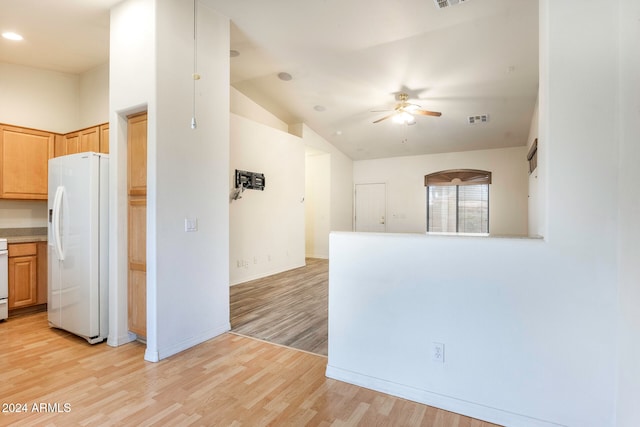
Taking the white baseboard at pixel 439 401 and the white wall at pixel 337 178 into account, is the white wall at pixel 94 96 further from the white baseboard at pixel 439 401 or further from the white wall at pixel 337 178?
the white baseboard at pixel 439 401

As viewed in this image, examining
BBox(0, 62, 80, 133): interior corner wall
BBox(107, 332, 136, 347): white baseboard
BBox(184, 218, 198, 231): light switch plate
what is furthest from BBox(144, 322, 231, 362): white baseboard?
BBox(0, 62, 80, 133): interior corner wall

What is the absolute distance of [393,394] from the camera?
2.07 meters

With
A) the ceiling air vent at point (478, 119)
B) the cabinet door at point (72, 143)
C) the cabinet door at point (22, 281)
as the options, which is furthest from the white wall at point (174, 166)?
the ceiling air vent at point (478, 119)

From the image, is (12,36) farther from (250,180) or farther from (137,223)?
(250,180)

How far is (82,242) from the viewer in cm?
288

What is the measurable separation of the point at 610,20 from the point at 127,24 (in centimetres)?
359

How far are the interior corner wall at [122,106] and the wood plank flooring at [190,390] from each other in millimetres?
463

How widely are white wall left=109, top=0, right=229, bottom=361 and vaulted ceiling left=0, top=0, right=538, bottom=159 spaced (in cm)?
50

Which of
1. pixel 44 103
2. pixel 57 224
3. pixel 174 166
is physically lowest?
pixel 57 224

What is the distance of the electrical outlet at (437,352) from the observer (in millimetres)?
1927

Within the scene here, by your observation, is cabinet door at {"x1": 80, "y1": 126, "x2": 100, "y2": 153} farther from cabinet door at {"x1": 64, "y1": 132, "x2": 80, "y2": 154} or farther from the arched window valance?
the arched window valance

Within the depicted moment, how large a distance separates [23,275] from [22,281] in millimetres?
70

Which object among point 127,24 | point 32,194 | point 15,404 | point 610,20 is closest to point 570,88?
point 610,20

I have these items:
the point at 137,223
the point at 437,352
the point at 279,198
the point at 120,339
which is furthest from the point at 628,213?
the point at 279,198
